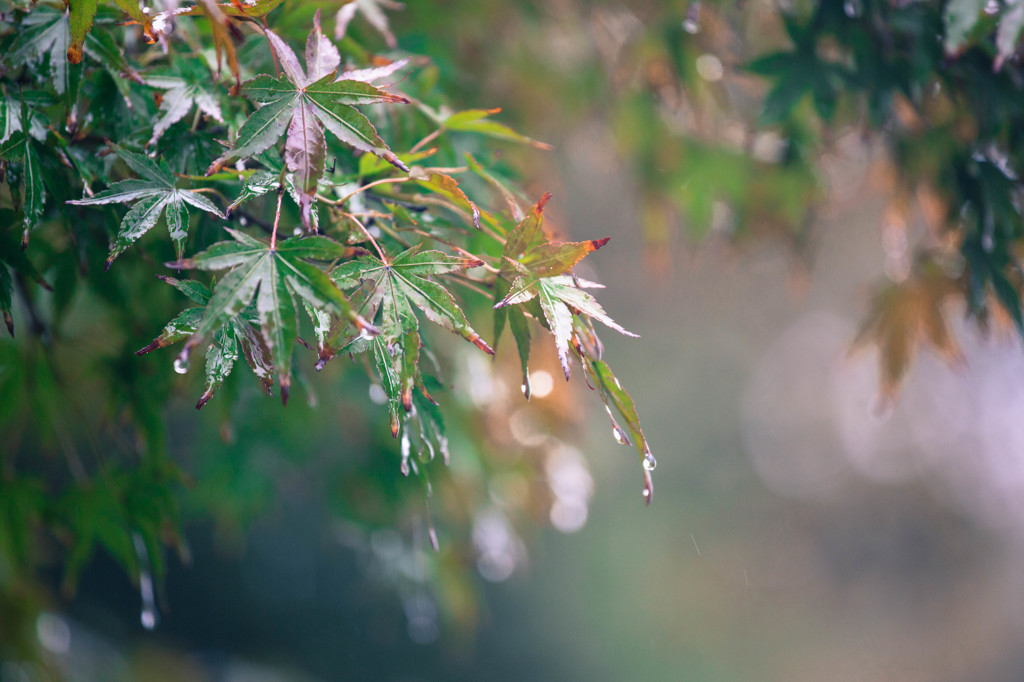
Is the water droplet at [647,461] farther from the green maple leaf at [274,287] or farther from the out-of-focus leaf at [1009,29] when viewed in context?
the out-of-focus leaf at [1009,29]

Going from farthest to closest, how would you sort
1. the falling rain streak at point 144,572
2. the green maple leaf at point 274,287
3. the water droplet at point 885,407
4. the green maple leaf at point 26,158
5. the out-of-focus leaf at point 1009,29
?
the water droplet at point 885,407 < the falling rain streak at point 144,572 < the out-of-focus leaf at point 1009,29 < the green maple leaf at point 26,158 < the green maple leaf at point 274,287

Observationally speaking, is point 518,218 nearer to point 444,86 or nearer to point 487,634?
point 444,86

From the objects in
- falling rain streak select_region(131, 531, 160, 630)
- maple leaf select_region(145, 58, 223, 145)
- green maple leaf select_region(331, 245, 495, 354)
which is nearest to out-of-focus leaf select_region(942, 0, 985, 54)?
green maple leaf select_region(331, 245, 495, 354)

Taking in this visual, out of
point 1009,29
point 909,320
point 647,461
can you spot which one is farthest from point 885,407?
point 647,461

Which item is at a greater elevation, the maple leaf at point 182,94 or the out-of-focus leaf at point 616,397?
the maple leaf at point 182,94

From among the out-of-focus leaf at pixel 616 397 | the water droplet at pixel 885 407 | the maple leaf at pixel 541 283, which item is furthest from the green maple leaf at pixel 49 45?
the water droplet at pixel 885 407

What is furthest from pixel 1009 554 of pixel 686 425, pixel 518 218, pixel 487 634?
pixel 518 218

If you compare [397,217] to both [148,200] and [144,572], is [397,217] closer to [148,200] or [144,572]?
[148,200]

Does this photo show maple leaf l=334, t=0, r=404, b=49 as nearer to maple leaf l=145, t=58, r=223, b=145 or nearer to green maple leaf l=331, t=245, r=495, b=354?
maple leaf l=145, t=58, r=223, b=145
